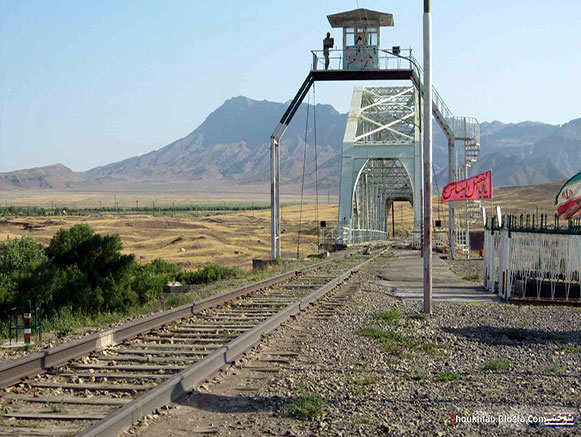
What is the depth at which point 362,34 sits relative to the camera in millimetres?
28312

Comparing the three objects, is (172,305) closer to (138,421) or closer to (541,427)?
(138,421)

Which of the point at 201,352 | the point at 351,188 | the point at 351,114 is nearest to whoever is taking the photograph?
the point at 201,352

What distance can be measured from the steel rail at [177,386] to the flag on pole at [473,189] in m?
8.58

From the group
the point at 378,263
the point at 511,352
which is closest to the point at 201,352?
the point at 511,352

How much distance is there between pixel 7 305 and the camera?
15.5 meters

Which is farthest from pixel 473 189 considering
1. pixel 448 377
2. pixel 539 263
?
pixel 448 377

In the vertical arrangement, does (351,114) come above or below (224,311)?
above

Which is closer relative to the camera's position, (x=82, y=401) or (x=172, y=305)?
(x=82, y=401)

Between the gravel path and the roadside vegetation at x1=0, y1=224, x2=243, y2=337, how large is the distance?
17.9ft

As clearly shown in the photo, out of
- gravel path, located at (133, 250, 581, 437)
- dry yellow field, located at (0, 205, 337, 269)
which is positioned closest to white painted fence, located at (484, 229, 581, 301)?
gravel path, located at (133, 250, 581, 437)

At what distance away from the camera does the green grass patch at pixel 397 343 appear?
897 cm

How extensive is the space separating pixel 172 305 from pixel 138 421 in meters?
7.75

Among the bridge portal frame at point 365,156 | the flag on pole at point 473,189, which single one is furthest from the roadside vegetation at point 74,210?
the flag on pole at point 473,189

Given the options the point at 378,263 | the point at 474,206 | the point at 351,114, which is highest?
the point at 351,114
